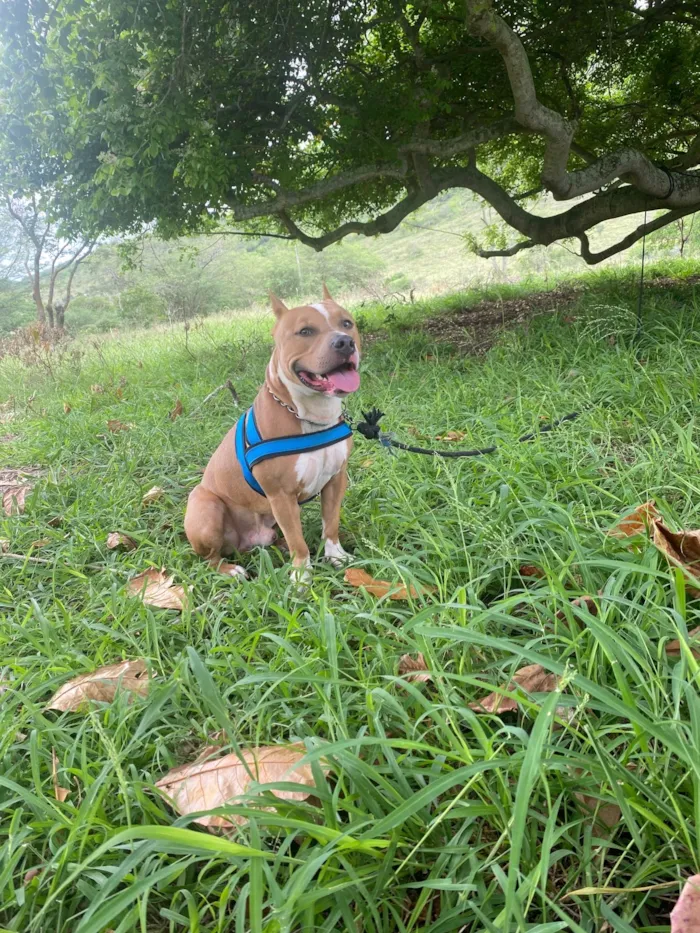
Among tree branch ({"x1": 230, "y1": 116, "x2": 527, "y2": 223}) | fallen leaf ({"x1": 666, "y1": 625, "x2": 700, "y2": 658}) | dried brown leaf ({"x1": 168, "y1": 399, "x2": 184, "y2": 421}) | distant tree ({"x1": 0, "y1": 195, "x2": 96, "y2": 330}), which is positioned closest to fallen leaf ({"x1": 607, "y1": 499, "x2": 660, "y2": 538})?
fallen leaf ({"x1": 666, "y1": 625, "x2": 700, "y2": 658})

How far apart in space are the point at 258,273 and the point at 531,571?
35.6 meters

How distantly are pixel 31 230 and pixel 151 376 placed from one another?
1111 centimetres

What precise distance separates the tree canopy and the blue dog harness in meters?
3.10

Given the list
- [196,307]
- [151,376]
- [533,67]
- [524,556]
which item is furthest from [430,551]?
[196,307]

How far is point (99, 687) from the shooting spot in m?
1.53

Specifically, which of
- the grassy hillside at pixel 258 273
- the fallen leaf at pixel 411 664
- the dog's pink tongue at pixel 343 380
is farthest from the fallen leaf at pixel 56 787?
the grassy hillside at pixel 258 273

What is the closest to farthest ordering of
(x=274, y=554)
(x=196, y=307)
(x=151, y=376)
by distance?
(x=274, y=554)
(x=151, y=376)
(x=196, y=307)

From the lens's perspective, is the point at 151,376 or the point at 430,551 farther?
the point at 151,376

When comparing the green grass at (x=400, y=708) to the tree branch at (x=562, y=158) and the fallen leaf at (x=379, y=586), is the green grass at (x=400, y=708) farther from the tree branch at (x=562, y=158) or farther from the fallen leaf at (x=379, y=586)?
the tree branch at (x=562, y=158)

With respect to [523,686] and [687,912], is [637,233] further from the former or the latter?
[687,912]

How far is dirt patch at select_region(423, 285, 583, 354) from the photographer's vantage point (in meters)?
5.20

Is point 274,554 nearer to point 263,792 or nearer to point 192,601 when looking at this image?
point 192,601

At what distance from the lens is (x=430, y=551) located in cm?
186

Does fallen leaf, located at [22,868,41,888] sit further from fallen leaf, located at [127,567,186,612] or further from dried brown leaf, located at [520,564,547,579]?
dried brown leaf, located at [520,564,547,579]
